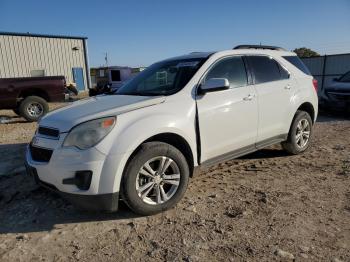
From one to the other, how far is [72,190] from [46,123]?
2.71 feet

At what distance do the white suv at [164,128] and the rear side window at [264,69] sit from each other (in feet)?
0.06

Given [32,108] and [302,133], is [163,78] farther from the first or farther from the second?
[32,108]

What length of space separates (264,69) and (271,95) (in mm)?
415

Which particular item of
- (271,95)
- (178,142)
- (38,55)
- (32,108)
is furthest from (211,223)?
(38,55)

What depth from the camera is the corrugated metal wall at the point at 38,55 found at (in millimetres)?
22625

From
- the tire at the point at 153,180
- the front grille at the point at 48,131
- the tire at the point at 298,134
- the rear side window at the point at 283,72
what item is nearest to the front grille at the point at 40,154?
the front grille at the point at 48,131

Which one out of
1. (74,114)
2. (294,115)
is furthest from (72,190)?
(294,115)

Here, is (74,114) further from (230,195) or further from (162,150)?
(230,195)

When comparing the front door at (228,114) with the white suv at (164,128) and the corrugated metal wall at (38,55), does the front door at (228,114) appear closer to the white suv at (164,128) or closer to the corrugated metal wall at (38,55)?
the white suv at (164,128)

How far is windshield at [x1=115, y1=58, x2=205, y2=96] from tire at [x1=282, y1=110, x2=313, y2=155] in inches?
82.4

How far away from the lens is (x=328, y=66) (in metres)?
16.9

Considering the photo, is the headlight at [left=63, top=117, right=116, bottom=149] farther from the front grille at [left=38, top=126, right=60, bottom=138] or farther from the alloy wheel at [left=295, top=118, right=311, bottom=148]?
the alloy wheel at [left=295, top=118, right=311, bottom=148]

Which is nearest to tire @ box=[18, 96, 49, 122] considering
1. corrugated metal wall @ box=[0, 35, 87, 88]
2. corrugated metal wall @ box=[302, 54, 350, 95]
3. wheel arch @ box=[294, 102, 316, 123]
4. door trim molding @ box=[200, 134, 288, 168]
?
door trim molding @ box=[200, 134, 288, 168]

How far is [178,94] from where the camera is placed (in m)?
3.82
